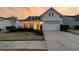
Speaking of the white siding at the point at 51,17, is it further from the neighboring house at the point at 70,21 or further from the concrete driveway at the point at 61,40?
the concrete driveway at the point at 61,40

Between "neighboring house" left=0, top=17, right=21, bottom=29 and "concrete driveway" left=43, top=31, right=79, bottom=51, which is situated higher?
"neighboring house" left=0, top=17, right=21, bottom=29

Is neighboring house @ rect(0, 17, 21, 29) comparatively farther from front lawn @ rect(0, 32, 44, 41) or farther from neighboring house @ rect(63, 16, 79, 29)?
neighboring house @ rect(63, 16, 79, 29)

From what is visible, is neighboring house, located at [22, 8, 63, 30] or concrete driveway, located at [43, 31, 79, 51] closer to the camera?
concrete driveway, located at [43, 31, 79, 51]

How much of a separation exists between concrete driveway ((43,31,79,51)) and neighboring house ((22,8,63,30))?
14 centimetres

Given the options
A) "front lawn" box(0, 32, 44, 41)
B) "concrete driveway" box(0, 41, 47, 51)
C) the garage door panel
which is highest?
the garage door panel

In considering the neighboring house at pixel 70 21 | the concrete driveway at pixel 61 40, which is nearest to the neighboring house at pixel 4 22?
the concrete driveway at pixel 61 40

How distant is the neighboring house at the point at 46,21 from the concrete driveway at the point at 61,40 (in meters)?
0.14

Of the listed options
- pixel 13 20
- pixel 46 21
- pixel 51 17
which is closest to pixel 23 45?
pixel 13 20

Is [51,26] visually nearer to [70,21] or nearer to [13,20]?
[70,21]

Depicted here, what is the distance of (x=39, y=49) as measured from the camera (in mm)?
3568

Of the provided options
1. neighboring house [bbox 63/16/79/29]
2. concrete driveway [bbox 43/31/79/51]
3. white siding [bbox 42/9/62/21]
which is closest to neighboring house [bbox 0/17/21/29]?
white siding [bbox 42/9/62/21]

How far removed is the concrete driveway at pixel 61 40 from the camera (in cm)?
356

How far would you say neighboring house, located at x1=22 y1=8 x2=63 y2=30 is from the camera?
3.70 metres
